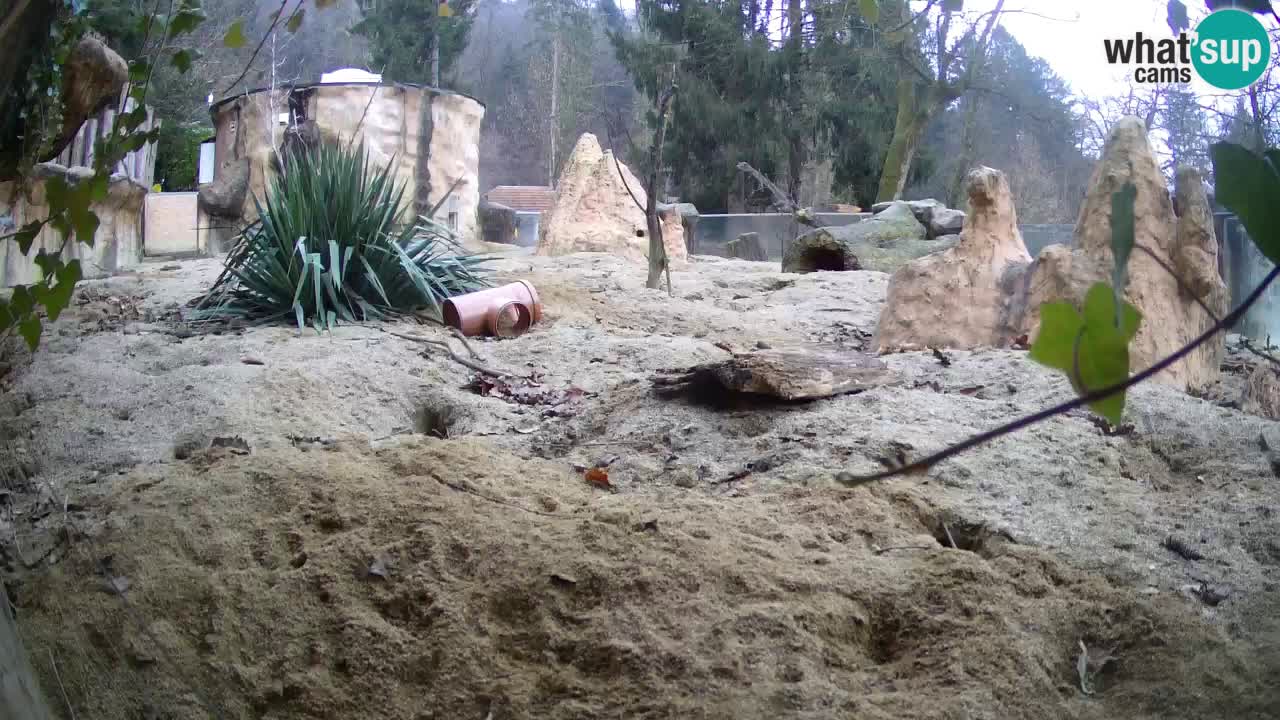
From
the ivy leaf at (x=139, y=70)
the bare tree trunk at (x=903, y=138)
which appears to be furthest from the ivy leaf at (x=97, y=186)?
the bare tree trunk at (x=903, y=138)

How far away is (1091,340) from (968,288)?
4533mm

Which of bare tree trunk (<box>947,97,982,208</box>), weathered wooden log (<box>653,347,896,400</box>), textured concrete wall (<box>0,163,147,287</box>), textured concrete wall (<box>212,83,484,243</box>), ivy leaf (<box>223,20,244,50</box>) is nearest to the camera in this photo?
ivy leaf (<box>223,20,244,50</box>)

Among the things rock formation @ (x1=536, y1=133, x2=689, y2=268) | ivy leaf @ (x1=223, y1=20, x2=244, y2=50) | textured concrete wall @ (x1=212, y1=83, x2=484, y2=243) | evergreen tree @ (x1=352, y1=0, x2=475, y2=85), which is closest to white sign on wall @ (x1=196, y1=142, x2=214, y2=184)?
textured concrete wall @ (x1=212, y1=83, x2=484, y2=243)

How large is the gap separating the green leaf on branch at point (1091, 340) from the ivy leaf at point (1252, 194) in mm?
121

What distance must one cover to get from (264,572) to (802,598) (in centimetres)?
104

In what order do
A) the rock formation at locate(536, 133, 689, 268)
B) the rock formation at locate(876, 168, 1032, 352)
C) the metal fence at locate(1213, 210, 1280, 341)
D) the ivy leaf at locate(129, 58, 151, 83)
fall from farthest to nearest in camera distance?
the rock formation at locate(536, 133, 689, 268)
the metal fence at locate(1213, 210, 1280, 341)
the rock formation at locate(876, 168, 1032, 352)
the ivy leaf at locate(129, 58, 151, 83)

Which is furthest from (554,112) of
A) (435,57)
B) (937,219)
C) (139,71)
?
(139,71)

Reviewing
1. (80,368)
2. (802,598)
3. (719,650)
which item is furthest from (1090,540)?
(80,368)

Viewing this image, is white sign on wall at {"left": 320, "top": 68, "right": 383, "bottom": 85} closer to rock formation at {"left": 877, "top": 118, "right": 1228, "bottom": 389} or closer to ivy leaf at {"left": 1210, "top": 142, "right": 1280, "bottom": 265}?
rock formation at {"left": 877, "top": 118, "right": 1228, "bottom": 389}

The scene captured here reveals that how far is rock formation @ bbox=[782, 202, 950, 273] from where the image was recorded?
9836mm

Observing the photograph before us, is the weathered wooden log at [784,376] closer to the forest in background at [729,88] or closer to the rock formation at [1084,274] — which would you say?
the rock formation at [1084,274]

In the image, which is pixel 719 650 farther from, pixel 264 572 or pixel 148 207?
pixel 148 207

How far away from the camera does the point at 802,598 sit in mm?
1883

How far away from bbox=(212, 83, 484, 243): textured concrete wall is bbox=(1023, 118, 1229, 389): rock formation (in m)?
10.2
